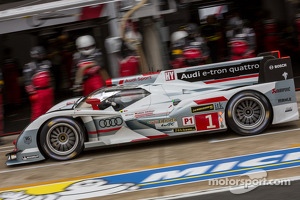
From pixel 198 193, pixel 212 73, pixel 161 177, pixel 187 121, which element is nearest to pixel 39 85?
pixel 187 121

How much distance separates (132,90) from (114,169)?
1.42 m

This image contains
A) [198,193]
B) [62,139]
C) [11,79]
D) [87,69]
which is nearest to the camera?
[198,193]

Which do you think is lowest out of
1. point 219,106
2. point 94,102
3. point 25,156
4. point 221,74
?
point 25,156

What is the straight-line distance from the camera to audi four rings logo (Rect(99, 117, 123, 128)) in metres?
7.74

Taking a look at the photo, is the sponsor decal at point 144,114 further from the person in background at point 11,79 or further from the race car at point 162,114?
the person in background at point 11,79

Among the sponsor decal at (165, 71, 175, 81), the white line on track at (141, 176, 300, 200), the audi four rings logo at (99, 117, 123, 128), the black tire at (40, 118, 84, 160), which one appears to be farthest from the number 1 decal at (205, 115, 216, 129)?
the white line on track at (141, 176, 300, 200)

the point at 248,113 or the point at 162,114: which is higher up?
the point at 162,114

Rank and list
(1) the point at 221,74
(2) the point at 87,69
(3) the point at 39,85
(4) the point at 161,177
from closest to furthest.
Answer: (4) the point at 161,177 < (1) the point at 221,74 < (3) the point at 39,85 < (2) the point at 87,69

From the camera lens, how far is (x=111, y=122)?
25.5 ft

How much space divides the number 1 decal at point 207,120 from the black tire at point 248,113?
186 mm

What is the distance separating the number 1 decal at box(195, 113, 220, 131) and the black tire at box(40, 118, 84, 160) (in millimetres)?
1808

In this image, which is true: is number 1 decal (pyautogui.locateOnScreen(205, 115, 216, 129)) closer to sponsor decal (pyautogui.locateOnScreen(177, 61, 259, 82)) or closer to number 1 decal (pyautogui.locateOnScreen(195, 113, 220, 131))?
number 1 decal (pyautogui.locateOnScreen(195, 113, 220, 131))

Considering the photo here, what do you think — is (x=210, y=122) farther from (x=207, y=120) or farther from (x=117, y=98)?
(x=117, y=98)

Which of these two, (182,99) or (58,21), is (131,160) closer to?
(182,99)
